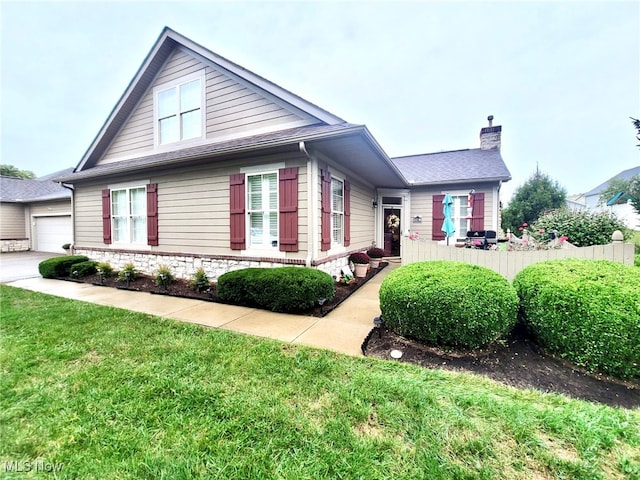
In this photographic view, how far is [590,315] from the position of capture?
2764 millimetres

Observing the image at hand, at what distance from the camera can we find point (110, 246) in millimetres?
8727

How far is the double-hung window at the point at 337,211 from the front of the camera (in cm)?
712

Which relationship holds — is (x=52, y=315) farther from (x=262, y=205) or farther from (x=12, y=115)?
(x=12, y=115)

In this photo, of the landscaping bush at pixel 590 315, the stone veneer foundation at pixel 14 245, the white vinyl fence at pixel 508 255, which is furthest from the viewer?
the stone veneer foundation at pixel 14 245

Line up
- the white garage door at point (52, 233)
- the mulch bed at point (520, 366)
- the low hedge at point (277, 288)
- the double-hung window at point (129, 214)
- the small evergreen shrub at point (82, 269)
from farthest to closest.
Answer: the white garage door at point (52, 233)
the double-hung window at point (129, 214)
the small evergreen shrub at point (82, 269)
the low hedge at point (277, 288)
the mulch bed at point (520, 366)

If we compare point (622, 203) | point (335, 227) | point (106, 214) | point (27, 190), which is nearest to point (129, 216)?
point (106, 214)

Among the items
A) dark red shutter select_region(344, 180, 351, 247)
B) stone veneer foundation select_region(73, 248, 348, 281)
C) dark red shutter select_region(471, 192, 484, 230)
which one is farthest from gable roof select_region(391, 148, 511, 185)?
stone veneer foundation select_region(73, 248, 348, 281)

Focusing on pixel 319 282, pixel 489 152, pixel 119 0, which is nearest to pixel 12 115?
pixel 119 0

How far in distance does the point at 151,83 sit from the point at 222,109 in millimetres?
3076

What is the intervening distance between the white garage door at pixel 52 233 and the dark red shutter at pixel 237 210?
13.2 metres

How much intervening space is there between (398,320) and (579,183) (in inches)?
2186

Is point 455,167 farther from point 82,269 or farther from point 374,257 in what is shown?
point 82,269

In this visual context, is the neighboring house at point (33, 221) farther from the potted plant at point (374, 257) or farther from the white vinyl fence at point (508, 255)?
the white vinyl fence at point (508, 255)

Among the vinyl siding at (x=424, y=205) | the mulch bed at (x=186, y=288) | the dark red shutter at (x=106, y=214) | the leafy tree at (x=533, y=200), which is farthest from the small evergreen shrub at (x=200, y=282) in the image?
the leafy tree at (x=533, y=200)
